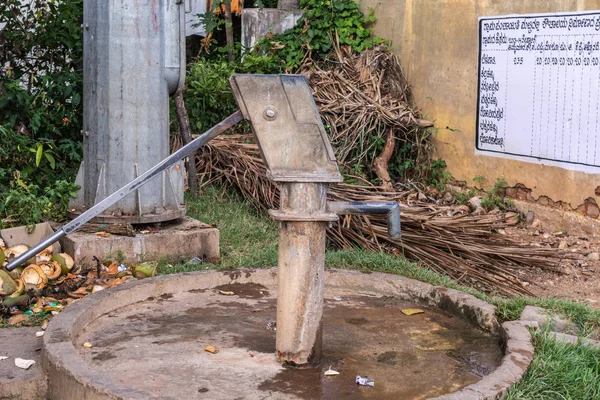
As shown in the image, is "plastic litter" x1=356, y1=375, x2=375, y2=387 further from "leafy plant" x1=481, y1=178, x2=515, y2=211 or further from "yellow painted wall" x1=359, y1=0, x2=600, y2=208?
"leafy plant" x1=481, y1=178, x2=515, y2=211

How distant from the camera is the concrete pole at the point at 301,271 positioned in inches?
137

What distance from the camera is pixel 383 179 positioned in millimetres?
8102

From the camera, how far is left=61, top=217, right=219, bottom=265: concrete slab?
5.25 m

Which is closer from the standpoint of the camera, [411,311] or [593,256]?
[411,311]

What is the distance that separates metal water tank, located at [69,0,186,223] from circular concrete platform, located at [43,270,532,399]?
1.09 m

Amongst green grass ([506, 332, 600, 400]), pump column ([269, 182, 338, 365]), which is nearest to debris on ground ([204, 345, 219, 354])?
pump column ([269, 182, 338, 365])

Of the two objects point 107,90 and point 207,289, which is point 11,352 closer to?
point 207,289

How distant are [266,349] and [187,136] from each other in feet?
11.1

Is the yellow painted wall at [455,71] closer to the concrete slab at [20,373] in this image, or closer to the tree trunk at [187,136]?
the tree trunk at [187,136]

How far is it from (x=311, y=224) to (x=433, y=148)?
503 cm

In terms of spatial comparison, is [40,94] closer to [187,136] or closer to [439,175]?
[187,136]

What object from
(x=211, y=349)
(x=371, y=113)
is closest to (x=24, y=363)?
(x=211, y=349)

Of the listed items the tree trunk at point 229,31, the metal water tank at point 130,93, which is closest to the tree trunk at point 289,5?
the tree trunk at point 229,31

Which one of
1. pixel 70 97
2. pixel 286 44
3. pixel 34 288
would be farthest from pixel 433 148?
pixel 34 288
